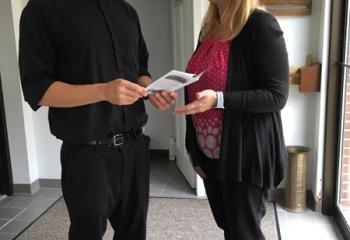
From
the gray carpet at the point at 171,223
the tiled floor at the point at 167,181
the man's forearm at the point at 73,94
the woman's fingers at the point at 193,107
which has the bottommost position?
the gray carpet at the point at 171,223

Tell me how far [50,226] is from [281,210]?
1536 millimetres

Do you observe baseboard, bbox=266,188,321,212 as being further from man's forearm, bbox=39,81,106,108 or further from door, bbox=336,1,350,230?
man's forearm, bbox=39,81,106,108

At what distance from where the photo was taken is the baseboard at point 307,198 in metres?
2.76

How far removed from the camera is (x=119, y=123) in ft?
5.03

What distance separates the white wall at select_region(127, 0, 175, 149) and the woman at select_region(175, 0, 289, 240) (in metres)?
2.19

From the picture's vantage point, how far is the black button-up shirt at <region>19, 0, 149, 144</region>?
138 cm

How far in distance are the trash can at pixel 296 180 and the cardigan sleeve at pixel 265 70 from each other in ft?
4.70

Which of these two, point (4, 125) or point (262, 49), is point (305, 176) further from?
point (4, 125)

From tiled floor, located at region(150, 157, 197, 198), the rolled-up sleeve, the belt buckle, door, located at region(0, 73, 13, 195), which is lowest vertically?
tiled floor, located at region(150, 157, 197, 198)

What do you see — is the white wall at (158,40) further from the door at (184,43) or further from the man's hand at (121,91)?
the man's hand at (121,91)

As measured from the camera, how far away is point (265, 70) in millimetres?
1387

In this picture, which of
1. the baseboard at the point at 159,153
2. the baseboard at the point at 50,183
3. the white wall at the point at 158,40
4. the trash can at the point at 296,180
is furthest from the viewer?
the baseboard at the point at 159,153

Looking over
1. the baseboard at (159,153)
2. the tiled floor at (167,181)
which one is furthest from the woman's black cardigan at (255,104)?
the baseboard at (159,153)

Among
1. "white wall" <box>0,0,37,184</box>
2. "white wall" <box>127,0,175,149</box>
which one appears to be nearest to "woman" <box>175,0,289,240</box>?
"white wall" <box>0,0,37,184</box>
